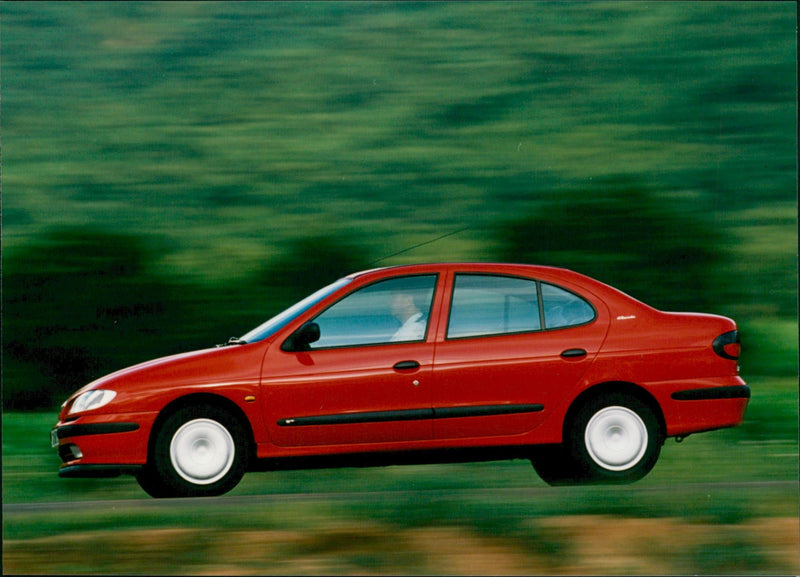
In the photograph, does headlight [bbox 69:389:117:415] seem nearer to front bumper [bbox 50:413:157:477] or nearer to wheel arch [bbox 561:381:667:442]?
front bumper [bbox 50:413:157:477]

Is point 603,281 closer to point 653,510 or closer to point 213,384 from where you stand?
point 653,510

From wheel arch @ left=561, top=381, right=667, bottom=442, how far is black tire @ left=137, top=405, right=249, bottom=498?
6.51 feet

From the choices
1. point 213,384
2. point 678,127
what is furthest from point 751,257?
point 213,384

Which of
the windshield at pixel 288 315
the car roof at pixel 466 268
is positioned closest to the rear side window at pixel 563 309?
the car roof at pixel 466 268

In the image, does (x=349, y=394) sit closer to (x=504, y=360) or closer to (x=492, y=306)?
(x=504, y=360)

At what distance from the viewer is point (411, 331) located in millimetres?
6594

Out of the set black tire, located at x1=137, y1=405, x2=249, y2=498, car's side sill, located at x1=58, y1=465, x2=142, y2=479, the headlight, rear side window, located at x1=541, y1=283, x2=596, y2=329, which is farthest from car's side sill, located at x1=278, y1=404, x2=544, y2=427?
the headlight

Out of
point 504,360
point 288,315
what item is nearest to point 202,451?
point 288,315

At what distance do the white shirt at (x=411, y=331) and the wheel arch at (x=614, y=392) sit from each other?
1034 millimetres

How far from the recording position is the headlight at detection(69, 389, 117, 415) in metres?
6.33

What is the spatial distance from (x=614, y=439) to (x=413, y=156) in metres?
2.97

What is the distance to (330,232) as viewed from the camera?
805 cm

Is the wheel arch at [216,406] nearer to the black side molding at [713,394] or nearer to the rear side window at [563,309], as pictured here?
the rear side window at [563,309]

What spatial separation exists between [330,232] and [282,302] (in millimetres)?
908
